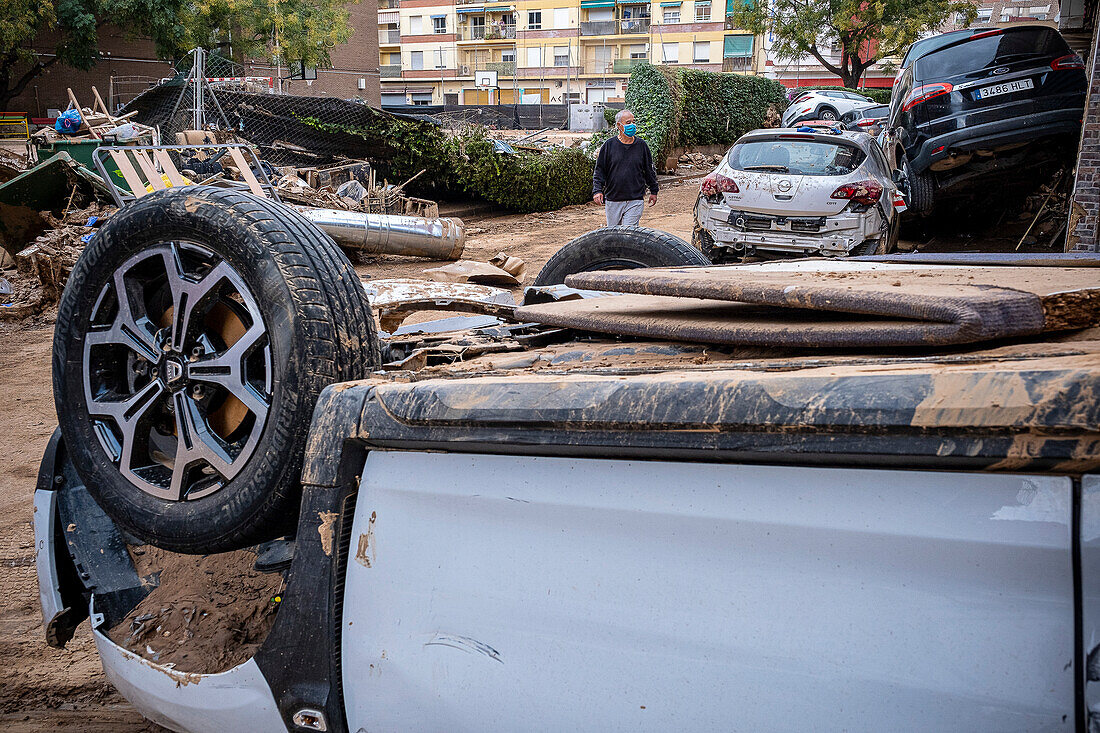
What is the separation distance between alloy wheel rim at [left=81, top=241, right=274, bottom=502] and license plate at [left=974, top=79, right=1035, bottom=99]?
9.06 m

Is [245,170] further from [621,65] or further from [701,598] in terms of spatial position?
[621,65]

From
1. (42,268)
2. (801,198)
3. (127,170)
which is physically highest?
(127,170)

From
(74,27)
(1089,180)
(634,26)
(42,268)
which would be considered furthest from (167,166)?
(634,26)

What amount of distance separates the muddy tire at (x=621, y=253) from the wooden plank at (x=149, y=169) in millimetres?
7078

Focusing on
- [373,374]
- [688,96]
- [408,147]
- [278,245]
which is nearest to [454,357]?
[373,374]

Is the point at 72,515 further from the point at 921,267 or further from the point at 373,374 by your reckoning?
the point at 921,267

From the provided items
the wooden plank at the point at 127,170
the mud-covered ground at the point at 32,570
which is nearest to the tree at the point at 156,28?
the wooden plank at the point at 127,170

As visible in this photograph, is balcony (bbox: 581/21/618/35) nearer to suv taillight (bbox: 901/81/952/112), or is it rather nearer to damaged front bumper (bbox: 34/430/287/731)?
suv taillight (bbox: 901/81/952/112)

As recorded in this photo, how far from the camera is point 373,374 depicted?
173 cm

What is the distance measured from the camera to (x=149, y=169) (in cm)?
909

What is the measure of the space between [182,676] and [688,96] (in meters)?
25.4

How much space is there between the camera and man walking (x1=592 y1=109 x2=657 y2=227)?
9.36 metres

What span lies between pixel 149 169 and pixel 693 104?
64.4 feet

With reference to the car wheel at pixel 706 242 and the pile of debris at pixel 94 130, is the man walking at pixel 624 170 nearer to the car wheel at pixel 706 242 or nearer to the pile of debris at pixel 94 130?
the car wheel at pixel 706 242
